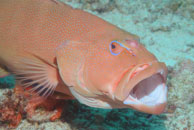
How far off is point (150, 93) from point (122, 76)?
36 cm

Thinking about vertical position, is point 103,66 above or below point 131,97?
above

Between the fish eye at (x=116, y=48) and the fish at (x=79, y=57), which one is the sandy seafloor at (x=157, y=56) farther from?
the fish eye at (x=116, y=48)

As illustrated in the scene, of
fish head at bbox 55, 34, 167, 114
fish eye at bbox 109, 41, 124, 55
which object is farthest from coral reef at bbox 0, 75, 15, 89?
fish eye at bbox 109, 41, 124, 55

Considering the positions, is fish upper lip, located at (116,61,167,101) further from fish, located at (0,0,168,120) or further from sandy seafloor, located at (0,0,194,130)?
sandy seafloor, located at (0,0,194,130)

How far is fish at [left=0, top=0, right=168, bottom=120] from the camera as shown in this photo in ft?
6.81

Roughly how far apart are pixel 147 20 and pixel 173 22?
2.74 feet

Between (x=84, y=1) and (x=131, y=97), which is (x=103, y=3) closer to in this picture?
(x=84, y=1)

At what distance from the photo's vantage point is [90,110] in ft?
12.0

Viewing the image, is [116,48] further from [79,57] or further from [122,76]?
[79,57]

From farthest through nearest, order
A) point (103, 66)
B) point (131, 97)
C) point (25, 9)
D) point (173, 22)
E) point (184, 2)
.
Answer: point (184, 2) → point (173, 22) → point (25, 9) → point (103, 66) → point (131, 97)

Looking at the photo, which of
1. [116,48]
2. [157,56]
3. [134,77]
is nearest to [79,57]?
[116,48]

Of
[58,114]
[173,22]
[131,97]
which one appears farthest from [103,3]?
[131,97]

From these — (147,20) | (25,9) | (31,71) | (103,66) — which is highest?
(147,20)

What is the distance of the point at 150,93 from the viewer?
7.07 feet
